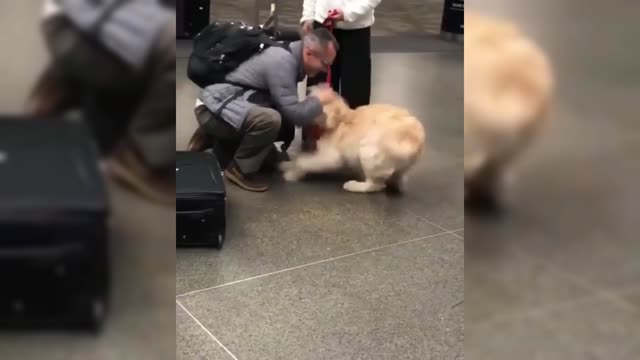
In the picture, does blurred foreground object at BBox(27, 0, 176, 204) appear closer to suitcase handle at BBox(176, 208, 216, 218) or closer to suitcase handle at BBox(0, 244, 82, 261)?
suitcase handle at BBox(0, 244, 82, 261)

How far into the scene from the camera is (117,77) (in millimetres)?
685

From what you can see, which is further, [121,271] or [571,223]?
[571,223]

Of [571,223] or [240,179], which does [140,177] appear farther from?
[240,179]

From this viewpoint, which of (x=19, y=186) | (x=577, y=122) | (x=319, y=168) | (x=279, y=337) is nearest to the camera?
(x=19, y=186)

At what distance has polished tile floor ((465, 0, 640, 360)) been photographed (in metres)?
0.83

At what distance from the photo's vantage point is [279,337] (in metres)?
2.58

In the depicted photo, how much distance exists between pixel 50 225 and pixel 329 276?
8.10 ft

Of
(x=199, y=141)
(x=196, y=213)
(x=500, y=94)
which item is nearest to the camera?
(x=500, y=94)

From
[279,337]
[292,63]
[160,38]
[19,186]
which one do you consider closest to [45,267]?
[19,186]

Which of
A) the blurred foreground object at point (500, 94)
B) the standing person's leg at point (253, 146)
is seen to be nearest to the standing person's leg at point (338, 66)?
the standing person's leg at point (253, 146)

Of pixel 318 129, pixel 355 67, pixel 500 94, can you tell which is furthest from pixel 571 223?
pixel 355 67

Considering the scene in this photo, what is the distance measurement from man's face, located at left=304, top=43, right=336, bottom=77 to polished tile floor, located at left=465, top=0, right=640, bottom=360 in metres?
3.19

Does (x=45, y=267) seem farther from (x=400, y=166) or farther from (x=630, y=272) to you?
(x=400, y=166)

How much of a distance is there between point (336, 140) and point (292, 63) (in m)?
0.53
